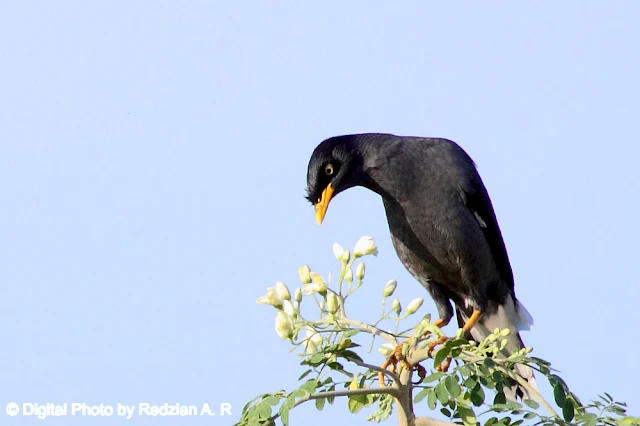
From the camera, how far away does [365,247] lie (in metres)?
3.26

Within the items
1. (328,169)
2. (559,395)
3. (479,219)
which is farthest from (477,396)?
(479,219)

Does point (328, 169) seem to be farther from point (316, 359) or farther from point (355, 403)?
point (316, 359)

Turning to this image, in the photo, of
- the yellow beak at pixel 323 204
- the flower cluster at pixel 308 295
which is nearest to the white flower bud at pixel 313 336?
the flower cluster at pixel 308 295

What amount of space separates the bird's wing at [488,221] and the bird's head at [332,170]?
2.03 ft

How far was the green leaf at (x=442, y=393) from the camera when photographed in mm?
2736

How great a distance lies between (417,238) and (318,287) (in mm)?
1821

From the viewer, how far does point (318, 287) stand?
3.03 meters

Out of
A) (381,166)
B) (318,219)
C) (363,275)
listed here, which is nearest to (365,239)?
(363,275)

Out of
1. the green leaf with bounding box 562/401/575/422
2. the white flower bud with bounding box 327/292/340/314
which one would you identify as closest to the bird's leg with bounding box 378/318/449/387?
the white flower bud with bounding box 327/292/340/314

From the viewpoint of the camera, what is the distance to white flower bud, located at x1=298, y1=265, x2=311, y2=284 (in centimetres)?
310

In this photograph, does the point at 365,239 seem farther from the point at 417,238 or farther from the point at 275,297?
the point at 417,238

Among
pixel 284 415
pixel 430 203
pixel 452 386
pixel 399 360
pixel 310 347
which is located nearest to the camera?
pixel 284 415

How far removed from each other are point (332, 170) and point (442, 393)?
6.71 ft

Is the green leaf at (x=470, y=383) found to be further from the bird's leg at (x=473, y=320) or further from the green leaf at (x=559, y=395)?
the bird's leg at (x=473, y=320)
